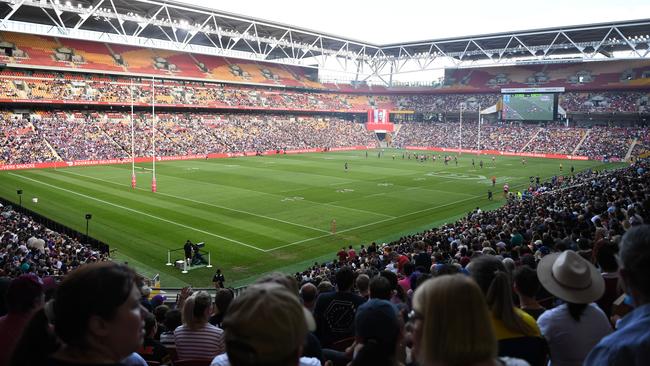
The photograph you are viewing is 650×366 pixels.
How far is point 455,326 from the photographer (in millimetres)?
2693

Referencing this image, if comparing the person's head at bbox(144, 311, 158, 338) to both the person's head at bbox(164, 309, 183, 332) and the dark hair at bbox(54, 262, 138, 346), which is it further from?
the dark hair at bbox(54, 262, 138, 346)

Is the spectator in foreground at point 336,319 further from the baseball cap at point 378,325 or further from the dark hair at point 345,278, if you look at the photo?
the baseball cap at point 378,325

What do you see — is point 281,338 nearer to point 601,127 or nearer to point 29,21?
point 29,21

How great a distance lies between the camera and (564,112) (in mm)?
88875

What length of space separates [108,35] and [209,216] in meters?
61.0

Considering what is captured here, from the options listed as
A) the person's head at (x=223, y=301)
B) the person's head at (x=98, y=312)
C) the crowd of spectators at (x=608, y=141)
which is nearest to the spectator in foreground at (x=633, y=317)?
the person's head at (x=98, y=312)

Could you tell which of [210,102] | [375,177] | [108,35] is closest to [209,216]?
[375,177]

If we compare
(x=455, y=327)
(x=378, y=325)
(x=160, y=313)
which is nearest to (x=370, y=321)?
(x=378, y=325)

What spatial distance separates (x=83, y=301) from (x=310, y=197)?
37.6 meters

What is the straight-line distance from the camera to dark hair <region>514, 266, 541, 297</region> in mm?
5629

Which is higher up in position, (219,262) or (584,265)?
(584,265)

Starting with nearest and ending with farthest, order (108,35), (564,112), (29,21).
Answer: (29,21)
(108,35)
(564,112)

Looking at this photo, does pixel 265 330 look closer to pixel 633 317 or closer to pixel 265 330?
pixel 265 330

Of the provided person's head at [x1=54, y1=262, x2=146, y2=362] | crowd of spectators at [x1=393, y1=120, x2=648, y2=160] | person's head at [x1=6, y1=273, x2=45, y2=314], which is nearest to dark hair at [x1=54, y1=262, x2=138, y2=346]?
person's head at [x1=54, y1=262, x2=146, y2=362]
